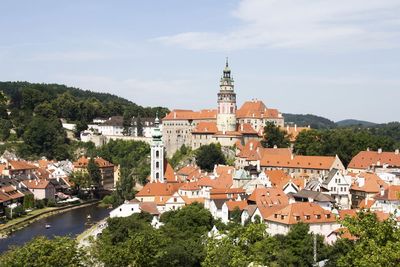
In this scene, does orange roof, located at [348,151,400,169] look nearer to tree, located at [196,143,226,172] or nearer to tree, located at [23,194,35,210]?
tree, located at [196,143,226,172]

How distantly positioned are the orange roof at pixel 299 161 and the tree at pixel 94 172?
71.6 ft

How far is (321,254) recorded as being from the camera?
99.7ft

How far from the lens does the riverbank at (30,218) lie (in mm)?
46444

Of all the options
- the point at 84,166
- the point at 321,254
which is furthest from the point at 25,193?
the point at 321,254

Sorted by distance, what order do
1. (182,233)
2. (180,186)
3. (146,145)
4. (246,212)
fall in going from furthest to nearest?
(146,145)
(180,186)
(246,212)
(182,233)

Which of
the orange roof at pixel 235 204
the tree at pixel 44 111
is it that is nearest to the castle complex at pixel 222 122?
the orange roof at pixel 235 204

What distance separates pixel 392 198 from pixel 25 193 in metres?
36.0

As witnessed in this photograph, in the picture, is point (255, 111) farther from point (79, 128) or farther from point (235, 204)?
point (235, 204)

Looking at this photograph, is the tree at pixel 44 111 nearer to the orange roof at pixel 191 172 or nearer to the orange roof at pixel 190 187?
the orange roof at pixel 191 172

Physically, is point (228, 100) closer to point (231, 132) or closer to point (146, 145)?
point (231, 132)

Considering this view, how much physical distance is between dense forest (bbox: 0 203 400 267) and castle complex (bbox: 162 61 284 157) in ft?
93.9

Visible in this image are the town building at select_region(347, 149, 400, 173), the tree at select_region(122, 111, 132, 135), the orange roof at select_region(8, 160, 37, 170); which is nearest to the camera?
the town building at select_region(347, 149, 400, 173)

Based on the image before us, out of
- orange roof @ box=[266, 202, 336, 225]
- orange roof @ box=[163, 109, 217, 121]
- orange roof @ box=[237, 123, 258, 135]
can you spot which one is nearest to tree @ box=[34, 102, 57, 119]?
orange roof @ box=[163, 109, 217, 121]

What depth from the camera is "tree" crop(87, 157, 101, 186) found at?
7019 centimetres
